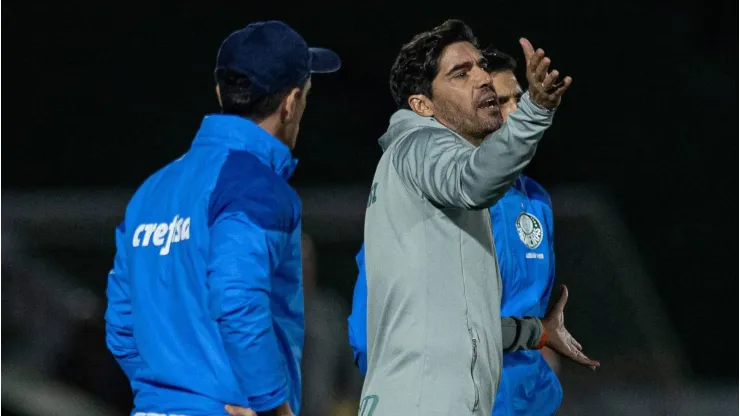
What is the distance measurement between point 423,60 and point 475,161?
588 millimetres

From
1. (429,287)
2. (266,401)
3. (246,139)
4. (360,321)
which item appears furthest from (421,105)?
(266,401)

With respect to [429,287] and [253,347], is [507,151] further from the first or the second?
[253,347]

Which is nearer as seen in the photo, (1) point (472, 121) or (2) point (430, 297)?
(2) point (430, 297)

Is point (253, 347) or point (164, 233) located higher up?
point (164, 233)

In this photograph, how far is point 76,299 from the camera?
15.7ft

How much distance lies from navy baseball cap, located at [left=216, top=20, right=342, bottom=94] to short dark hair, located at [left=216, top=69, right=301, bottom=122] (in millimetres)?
11

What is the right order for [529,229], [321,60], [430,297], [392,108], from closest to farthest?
[430,297]
[321,60]
[529,229]
[392,108]

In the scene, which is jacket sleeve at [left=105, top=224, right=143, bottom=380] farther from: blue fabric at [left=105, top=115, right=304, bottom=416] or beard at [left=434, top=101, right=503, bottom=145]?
beard at [left=434, top=101, right=503, bottom=145]

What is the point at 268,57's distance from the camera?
2.52 m

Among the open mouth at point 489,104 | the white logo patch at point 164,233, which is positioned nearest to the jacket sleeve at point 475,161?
the open mouth at point 489,104

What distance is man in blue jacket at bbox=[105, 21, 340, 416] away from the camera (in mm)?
2262

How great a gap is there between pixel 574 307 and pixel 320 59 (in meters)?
2.52

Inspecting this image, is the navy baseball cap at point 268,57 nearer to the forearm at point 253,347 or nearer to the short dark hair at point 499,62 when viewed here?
the forearm at point 253,347

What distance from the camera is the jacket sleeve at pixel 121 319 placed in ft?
8.30
